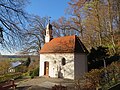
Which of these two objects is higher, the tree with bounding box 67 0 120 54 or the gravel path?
the tree with bounding box 67 0 120 54

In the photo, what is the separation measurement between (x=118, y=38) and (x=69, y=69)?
10587 millimetres

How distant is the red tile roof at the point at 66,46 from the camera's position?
75.9 feet

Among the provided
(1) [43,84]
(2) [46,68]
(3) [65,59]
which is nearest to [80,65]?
(3) [65,59]

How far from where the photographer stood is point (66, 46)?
78.6 ft

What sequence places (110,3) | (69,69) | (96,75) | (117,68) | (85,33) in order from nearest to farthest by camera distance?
1. (96,75)
2. (117,68)
3. (69,69)
4. (110,3)
5. (85,33)

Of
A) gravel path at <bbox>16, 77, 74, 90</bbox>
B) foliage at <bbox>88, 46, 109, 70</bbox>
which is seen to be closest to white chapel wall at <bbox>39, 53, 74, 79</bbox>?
gravel path at <bbox>16, 77, 74, 90</bbox>

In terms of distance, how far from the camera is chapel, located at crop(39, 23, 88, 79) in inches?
888

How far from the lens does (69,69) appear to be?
22719 millimetres

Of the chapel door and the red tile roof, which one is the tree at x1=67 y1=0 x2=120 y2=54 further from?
the chapel door

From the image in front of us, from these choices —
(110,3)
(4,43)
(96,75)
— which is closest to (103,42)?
(110,3)

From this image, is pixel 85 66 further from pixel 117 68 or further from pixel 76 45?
pixel 117 68

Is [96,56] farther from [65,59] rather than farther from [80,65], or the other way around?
[65,59]

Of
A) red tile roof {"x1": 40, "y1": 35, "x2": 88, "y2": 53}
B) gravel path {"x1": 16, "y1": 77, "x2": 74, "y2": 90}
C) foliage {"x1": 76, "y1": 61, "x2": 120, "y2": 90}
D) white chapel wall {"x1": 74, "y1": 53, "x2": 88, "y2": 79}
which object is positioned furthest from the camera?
red tile roof {"x1": 40, "y1": 35, "x2": 88, "y2": 53}

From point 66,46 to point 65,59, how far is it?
1.95 metres
